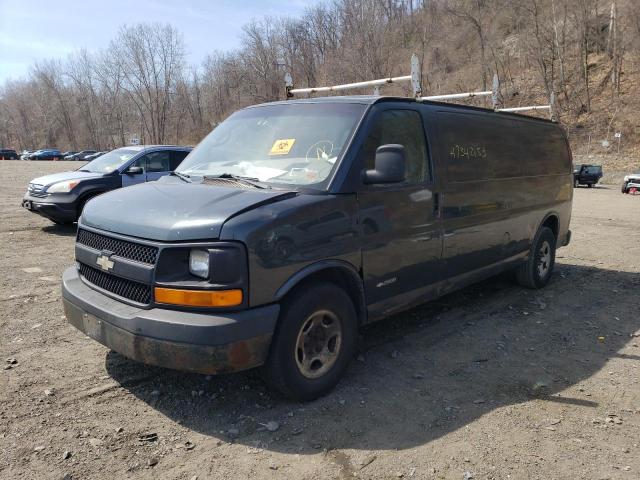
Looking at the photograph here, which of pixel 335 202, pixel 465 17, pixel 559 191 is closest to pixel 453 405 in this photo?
pixel 335 202

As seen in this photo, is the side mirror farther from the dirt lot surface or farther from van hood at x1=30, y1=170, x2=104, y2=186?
van hood at x1=30, y1=170, x2=104, y2=186

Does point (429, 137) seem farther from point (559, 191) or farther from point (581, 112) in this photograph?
point (581, 112)

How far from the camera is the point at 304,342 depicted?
3.63 m

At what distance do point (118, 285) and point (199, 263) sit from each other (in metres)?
0.77

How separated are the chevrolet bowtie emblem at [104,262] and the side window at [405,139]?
6.47 feet

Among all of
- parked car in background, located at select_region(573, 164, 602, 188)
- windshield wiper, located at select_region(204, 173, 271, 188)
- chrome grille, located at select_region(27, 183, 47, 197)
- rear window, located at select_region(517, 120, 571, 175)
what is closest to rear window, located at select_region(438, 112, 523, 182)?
rear window, located at select_region(517, 120, 571, 175)

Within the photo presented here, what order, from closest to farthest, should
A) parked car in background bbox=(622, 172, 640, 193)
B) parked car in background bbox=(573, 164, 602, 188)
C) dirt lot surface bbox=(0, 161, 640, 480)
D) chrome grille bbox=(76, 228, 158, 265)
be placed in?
dirt lot surface bbox=(0, 161, 640, 480)
chrome grille bbox=(76, 228, 158, 265)
parked car in background bbox=(622, 172, 640, 193)
parked car in background bbox=(573, 164, 602, 188)

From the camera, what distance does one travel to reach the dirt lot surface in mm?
3049

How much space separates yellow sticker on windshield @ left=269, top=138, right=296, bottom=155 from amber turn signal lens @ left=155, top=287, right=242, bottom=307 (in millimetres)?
1422

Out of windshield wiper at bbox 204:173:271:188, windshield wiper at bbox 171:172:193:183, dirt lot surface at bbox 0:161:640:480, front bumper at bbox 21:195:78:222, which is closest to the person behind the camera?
dirt lot surface at bbox 0:161:640:480

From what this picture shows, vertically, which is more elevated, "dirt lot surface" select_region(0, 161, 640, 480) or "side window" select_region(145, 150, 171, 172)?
"side window" select_region(145, 150, 171, 172)

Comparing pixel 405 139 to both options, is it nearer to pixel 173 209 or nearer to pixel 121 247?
pixel 173 209

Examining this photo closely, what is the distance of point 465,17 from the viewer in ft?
183

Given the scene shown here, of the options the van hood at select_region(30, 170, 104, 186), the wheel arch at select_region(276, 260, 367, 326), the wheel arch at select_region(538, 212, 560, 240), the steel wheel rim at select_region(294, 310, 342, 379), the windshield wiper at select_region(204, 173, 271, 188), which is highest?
the windshield wiper at select_region(204, 173, 271, 188)
